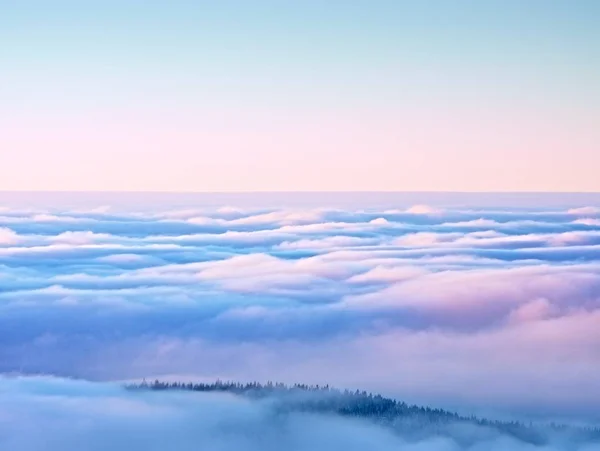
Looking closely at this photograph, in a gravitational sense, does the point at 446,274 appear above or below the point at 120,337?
above

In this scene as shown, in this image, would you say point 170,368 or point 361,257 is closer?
point 170,368

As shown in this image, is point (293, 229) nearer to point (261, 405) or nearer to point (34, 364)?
point (34, 364)

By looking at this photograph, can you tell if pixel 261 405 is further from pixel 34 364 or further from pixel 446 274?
pixel 446 274

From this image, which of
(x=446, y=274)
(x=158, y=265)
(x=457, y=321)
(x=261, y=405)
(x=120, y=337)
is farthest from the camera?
(x=158, y=265)

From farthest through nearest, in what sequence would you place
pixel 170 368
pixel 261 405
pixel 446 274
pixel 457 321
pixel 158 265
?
1. pixel 158 265
2. pixel 446 274
3. pixel 457 321
4. pixel 170 368
5. pixel 261 405

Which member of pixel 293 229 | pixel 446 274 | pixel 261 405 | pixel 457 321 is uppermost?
pixel 293 229

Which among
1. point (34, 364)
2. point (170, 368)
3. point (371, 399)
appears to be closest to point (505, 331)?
point (371, 399)
